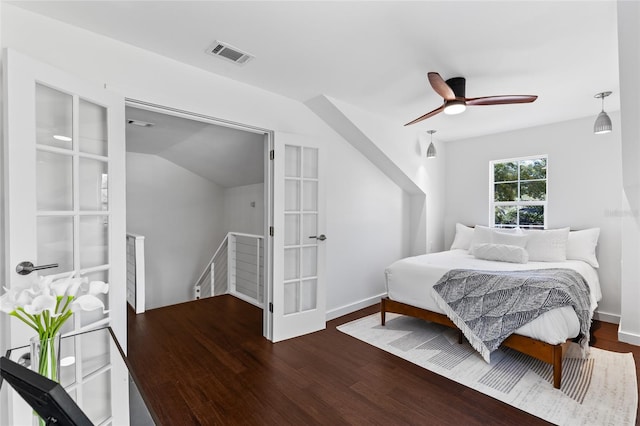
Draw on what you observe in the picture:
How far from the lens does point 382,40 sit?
7.41ft

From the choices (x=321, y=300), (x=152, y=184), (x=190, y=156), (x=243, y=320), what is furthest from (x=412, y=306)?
(x=152, y=184)

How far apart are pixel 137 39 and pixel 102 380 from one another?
7.22 ft

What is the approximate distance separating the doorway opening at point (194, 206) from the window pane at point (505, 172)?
3623 millimetres

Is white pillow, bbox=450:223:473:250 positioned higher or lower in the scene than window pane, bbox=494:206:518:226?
lower

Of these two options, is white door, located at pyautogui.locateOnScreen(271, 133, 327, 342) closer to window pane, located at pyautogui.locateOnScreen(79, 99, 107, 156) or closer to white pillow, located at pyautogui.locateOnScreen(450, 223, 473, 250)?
window pane, located at pyautogui.locateOnScreen(79, 99, 107, 156)

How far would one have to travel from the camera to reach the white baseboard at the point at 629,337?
122 inches

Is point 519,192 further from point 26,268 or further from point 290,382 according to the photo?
point 26,268

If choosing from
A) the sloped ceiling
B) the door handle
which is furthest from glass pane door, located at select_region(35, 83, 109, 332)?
the sloped ceiling

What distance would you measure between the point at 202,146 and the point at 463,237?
414cm

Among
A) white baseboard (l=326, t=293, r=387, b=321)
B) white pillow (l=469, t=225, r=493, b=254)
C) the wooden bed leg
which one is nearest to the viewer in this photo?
the wooden bed leg

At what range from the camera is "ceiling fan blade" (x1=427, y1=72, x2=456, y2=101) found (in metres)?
2.32

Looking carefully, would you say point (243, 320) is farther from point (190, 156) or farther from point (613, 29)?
point (613, 29)

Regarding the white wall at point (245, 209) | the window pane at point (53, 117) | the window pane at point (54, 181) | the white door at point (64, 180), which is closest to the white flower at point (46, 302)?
the white door at point (64, 180)

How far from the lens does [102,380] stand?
4.64 ft
